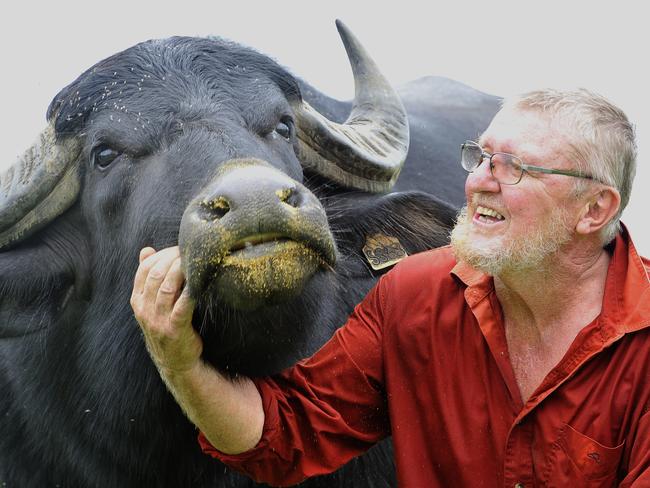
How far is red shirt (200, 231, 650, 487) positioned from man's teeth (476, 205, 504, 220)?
233 mm

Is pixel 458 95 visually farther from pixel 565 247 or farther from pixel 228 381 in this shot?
pixel 228 381

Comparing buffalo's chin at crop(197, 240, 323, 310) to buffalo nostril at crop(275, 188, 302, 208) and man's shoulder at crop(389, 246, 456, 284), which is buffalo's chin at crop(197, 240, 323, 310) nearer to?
buffalo nostril at crop(275, 188, 302, 208)

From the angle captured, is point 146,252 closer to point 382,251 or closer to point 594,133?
point 382,251

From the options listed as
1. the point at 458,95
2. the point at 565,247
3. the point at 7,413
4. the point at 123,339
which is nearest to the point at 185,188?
the point at 123,339

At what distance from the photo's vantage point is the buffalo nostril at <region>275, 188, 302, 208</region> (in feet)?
8.00

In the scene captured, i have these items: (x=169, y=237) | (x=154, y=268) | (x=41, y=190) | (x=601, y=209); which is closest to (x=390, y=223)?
(x=601, y=209)

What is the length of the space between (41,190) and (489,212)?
158cm

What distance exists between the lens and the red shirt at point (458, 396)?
276 cm

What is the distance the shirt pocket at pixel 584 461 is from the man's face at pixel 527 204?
21.4 inches

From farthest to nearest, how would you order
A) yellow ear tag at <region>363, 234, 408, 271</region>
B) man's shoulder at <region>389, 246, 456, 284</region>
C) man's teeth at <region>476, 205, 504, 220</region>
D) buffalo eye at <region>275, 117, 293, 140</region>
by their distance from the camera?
yellow ear tag at <region>363, 234, 408, 271</region>
buffalo eye at <region>275, 117, 293, 140</region>
man's shoulder at <region>389, 246, 456, 284</region>
man's teeth at <region>476, 205, 504, 220</region>

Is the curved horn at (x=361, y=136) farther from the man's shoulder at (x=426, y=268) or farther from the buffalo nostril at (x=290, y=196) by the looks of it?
the buffalo nostril at (x=290, y=196)

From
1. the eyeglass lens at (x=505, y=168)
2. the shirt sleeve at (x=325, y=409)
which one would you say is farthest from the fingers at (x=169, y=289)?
the eyeglass lens at (x=505, y=168)

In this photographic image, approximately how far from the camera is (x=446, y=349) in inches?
123

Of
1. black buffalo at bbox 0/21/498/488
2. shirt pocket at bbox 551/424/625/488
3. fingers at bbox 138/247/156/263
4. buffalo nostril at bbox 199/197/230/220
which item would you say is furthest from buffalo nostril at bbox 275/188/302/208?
shirt pocket at bbox 551/424/625/488
